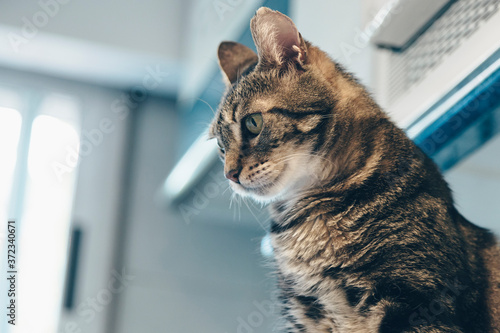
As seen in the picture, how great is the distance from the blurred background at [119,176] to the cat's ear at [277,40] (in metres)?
0.88

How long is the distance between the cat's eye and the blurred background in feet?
2.94

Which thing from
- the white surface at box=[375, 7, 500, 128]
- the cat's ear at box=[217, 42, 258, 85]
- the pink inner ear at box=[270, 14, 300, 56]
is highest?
the cat's ear at box=[217, 42, 258, 85]

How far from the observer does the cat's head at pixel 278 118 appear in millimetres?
733

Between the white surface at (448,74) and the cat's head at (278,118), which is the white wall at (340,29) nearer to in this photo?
the white surface at (448,74)

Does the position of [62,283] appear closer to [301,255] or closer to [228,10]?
[228,10]

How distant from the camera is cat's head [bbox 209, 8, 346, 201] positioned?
0.73 metres

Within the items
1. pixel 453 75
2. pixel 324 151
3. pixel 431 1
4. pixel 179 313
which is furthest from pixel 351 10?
pixel 179 313

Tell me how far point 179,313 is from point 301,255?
5.96 ft

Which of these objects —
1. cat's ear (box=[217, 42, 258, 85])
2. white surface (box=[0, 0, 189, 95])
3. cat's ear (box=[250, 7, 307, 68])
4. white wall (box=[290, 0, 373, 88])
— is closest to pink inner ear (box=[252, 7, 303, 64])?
cat's ear (box=[250, 7, 307, 68])

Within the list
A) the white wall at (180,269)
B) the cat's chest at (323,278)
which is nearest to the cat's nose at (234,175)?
the cat's chest at (323,278)

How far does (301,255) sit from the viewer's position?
0.73m

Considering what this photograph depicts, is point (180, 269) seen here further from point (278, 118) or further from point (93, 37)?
point (278, 118)

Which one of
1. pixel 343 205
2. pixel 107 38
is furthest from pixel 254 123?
pixel 107 38

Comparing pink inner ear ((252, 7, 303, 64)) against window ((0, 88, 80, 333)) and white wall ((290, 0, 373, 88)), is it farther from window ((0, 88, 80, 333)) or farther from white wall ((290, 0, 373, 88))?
window ((0, 88, 80, 333))
